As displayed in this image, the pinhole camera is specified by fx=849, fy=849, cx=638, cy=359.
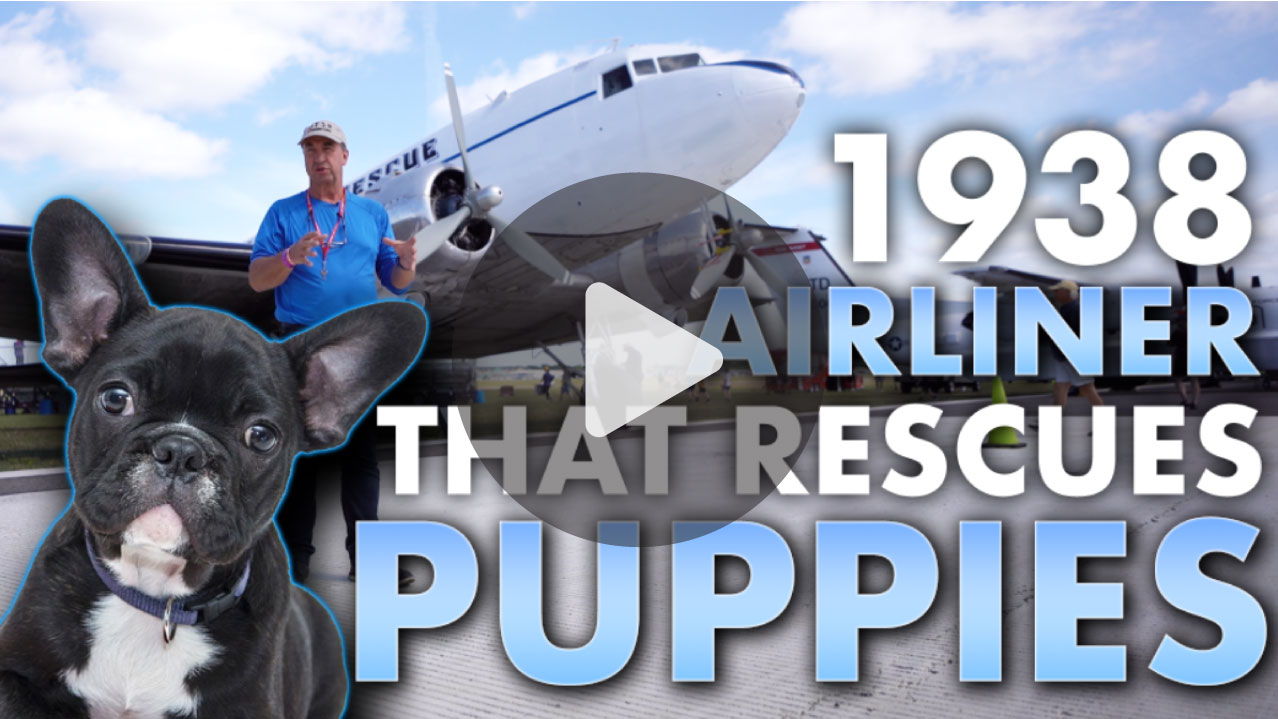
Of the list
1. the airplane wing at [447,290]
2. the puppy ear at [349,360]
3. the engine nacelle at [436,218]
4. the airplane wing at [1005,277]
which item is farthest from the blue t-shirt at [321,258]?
the airplane wing at [1005,277]

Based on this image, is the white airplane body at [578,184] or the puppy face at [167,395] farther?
the white airplane body at [578,184]

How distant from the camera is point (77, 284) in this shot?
121 cm

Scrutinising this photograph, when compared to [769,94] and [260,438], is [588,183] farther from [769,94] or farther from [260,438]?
[260,438]

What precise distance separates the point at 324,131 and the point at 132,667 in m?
1.49

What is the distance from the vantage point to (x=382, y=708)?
2.11m

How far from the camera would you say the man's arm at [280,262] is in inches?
79.4

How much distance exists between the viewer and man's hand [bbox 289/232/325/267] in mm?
2006

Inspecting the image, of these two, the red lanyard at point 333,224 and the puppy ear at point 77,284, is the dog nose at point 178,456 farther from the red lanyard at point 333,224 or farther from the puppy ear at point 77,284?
the red lanyard at point 333,224

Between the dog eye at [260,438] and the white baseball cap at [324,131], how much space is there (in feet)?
4.09

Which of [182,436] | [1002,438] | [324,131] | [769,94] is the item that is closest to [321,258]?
[324,131]

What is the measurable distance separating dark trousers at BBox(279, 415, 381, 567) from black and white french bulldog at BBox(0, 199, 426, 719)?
1.28 metres

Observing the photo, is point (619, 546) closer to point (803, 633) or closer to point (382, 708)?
point (803, 633)

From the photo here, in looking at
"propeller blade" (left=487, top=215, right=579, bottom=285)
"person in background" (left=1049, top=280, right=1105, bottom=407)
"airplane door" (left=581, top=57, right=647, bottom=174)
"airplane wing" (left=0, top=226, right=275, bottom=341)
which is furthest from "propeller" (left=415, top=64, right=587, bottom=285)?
"person in background" (left=1049, top=280, right=1105, bottom=407)

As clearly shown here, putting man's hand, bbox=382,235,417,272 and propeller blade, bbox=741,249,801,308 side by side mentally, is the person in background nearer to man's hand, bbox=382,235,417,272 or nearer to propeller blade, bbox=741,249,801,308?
propeller blade, bbox=741,249,801,308
